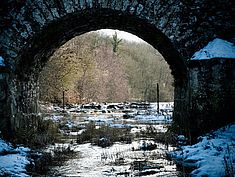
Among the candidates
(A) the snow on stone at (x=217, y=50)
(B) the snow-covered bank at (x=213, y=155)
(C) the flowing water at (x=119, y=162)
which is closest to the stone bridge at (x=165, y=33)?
(A) the snow on stone at (x=217, y=50)

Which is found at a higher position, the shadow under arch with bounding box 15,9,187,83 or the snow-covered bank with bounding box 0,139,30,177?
the shadow under arch with bounding box 15,9,187,83

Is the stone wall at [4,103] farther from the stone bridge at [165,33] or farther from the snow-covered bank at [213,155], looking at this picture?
the snow-covered bank at [213,155]

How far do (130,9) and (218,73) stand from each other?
80.6 inches

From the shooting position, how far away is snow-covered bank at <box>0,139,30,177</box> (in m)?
4.62

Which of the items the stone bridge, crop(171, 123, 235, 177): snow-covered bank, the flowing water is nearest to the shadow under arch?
the stone bridge

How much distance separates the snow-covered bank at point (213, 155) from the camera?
432cm

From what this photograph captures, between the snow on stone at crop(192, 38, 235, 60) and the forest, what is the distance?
1790 cm

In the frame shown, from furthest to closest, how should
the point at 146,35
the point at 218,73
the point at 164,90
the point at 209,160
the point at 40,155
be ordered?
the point at 164,90 < the point at 146,35 < the point at 218,73 < the point at 40,155 < the point at 209,160

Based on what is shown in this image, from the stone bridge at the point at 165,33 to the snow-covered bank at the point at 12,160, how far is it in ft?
2.86

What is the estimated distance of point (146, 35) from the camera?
881 cm

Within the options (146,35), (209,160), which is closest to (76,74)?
(146,35)

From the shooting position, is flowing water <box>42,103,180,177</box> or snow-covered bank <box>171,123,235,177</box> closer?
snow-covered bank <box>171,123,235,177</box>

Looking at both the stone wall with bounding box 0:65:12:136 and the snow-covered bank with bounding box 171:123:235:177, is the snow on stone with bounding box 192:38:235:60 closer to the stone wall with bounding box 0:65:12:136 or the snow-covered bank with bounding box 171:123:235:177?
the snow-covered bank with bounding box 171:123:235:177

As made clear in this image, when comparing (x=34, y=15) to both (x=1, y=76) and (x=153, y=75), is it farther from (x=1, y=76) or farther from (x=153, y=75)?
(x=153, y=75)
